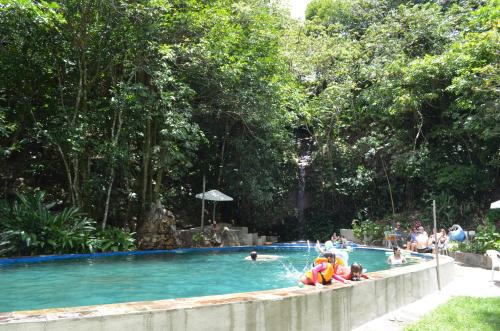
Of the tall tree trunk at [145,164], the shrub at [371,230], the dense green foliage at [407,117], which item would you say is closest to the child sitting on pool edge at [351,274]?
the tall tree trunk at [145,164]

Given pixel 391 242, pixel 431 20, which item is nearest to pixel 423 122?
pixel 431 20

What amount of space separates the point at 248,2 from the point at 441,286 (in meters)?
14.9

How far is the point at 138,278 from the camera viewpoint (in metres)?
10.8

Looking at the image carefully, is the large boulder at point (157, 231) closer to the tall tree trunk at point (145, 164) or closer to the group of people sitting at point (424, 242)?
the tall tree trunk at point (145, 164)

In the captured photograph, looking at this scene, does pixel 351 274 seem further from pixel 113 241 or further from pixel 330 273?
pixel 113 241

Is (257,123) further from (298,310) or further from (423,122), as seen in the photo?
(298,310)

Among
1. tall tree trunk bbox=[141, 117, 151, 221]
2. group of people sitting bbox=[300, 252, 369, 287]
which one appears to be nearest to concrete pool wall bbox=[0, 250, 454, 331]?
group of people sitting bbox=[300, 252, 369, 287]

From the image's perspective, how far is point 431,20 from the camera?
22531mm

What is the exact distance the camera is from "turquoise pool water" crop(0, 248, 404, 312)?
8.51 metres

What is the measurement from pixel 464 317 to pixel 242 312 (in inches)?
136

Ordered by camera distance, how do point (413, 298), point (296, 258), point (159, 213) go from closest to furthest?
1. point (413, 298)
2. point (296, 258)
3. point (159, 213)

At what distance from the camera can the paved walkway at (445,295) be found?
6703 millimetres

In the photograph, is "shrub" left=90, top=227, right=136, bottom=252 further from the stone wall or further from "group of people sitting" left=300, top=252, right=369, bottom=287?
the stone wall

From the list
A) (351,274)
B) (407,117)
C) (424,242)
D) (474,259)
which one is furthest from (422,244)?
(351,274)
